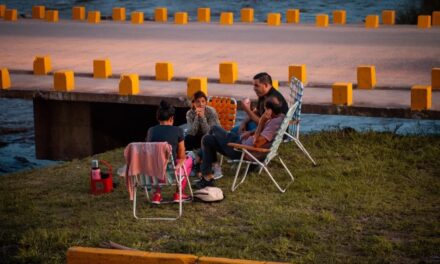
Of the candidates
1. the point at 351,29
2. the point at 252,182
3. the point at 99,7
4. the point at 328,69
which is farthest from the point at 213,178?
the point at 99,7

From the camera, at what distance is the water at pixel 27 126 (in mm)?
18812

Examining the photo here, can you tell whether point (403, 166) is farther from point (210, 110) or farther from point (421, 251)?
point (421, 251)

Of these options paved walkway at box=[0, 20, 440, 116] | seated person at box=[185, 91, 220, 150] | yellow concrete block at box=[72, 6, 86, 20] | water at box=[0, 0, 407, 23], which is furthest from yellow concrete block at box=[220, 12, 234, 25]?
seated person at box=[185, 91, 220, 150]

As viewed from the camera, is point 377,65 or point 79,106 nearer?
point 79,106

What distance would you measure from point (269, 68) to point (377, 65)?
6.54ft

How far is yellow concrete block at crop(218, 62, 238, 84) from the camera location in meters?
15.6

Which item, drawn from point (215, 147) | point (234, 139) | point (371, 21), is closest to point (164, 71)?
point (234, 139)

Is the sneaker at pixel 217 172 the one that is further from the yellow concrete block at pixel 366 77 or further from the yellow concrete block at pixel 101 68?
the yellow concrete block at pixel 101 68

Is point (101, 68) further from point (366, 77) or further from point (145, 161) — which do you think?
point (145, 161)

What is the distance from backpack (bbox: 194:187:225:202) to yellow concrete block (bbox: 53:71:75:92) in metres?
6.30

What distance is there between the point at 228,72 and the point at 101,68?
2.40m

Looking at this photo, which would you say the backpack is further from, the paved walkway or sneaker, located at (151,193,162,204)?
the paved walkway

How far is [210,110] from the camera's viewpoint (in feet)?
35.5

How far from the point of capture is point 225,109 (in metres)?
11.9
